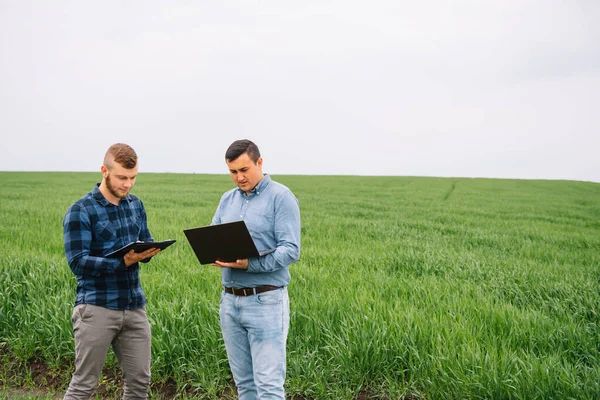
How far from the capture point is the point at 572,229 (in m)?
14.1

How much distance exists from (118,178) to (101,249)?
534 millimetres

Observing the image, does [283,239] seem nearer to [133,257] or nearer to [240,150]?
[240,150]

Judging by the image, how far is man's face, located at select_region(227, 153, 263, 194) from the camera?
2.91 m

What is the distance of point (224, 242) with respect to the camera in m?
2.82

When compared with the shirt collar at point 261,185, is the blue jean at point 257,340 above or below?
below

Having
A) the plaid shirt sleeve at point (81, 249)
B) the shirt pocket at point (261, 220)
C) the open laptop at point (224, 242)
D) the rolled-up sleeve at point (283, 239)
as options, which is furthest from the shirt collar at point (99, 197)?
the rolled-up sleeve at point (283, 239)

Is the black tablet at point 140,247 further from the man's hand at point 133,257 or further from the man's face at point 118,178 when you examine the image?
the man's face at point 118,178

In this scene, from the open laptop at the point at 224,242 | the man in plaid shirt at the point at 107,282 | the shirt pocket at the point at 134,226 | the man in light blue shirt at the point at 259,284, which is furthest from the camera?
the shirt pocket at the point at 134,226

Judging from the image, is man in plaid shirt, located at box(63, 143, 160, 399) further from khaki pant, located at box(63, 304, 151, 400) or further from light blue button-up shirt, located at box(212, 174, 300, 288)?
light blue button-up shirt, located at box(212, 174, 300, 288)

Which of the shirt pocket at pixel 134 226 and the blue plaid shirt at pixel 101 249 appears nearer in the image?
the blue plaid shirt at pixel 101 249

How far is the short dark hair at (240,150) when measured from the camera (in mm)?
2883

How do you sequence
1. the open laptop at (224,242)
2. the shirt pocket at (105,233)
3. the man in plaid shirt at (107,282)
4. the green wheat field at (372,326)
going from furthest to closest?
the green wheat field at (372,326)
the shirt pocket at (105,233)
the man in plaid shirt at (107,282)
the open laptop at (224,242)

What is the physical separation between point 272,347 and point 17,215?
44.3 feet

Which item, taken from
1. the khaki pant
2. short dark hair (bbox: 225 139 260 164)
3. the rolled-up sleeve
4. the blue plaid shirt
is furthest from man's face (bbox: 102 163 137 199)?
the rolled-up sleeve
